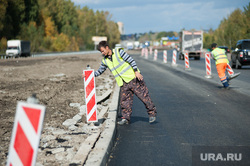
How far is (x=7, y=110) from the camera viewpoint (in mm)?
9688

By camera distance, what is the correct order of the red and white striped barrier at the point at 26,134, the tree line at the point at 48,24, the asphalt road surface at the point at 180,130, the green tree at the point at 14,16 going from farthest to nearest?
the tree line at the point at 48,24 < the green tree at the point at 14,16 < the asphalt road surface at the point at 180,130 < the red and white striped barrier at the point at 26,134

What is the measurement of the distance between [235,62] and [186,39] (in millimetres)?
18717

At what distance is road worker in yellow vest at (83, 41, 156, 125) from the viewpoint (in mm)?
7648

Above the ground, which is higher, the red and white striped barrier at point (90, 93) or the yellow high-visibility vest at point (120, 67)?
the yellow high-visibility vest at point (120, 67)

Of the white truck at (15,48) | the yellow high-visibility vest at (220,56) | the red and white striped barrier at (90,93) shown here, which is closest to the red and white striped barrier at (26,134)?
the red and white striped barrier at (90,93)

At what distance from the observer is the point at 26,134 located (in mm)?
3283

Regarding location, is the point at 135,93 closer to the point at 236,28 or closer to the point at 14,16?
the point at 236,28

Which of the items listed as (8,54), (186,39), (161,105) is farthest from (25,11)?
(161,105)

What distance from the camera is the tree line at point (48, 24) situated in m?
67.4

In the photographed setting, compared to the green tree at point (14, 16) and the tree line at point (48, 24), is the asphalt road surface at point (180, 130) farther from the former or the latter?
the green tree at point (14, 16)

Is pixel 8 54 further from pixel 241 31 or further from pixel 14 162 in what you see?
pixel 14 162

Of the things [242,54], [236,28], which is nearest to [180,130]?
[242,54]

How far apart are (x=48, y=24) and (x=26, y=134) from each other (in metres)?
90.3

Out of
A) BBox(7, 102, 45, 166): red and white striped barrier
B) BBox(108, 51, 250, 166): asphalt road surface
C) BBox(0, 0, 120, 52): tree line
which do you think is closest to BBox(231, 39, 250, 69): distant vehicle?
BBox(108, 51, 250, 166): asphalt road surface
